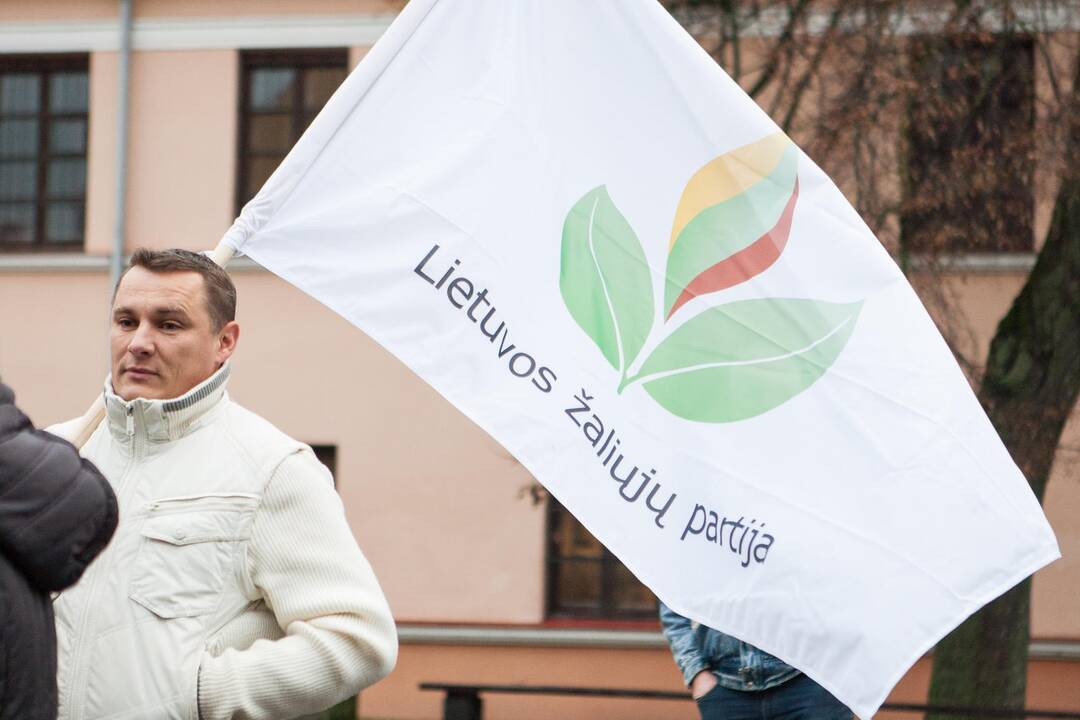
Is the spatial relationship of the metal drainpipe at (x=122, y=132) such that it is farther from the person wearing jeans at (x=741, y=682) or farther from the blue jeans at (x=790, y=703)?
the blue jeans at (x=790, y=703)

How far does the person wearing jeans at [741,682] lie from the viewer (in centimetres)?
457

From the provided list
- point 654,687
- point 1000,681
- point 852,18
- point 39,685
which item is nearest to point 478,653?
point 654,687

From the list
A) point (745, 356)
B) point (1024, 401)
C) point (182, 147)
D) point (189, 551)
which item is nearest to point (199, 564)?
point (189, 551)

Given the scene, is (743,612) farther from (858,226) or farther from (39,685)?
(39,685)

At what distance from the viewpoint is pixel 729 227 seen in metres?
3.81

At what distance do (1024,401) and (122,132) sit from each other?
334 inches

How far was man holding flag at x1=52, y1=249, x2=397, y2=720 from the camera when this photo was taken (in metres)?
2.81

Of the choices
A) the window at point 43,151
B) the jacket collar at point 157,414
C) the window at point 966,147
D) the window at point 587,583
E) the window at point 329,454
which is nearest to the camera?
the jacket collar at point 157,414

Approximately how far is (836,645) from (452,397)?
1.01 meters

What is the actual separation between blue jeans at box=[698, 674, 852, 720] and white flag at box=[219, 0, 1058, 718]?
1.04 meters

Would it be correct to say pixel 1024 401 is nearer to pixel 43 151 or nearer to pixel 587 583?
pixel 587 583

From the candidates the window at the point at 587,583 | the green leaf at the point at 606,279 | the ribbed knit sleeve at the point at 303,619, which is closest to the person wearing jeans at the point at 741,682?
the green leaf at the point at 606,279

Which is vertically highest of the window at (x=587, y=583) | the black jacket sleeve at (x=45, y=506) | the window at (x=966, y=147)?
the window at (x=966, y=147)

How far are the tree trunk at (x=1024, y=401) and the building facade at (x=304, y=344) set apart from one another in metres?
2.72
